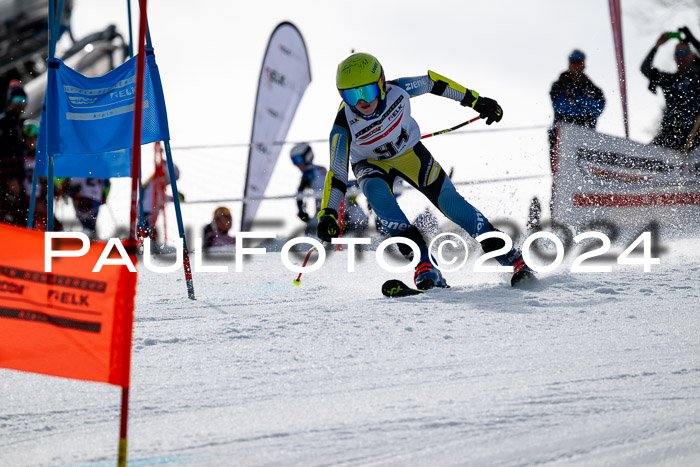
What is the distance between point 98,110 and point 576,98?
17.0 feet

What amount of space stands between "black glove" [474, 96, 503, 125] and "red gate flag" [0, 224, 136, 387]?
364 centimetres

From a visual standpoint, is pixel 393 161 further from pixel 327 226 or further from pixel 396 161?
pixel 327 226

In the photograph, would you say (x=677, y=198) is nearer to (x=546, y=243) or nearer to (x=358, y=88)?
(x=546, y=243)

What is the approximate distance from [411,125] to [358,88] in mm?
597

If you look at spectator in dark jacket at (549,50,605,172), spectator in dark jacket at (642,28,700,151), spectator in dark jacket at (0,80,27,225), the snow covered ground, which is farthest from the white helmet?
the snow covered ground

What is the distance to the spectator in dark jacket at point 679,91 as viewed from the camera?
850 centimetres

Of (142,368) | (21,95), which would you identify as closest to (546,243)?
(142,368)

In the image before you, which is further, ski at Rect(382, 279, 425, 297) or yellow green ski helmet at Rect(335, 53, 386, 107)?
ski at Rect(382, 279, 425, 297)

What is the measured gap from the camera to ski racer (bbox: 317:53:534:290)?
5160 millimetres

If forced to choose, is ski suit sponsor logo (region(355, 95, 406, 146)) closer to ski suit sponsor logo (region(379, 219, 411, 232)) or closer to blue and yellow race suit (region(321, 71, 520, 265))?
blue and yellow race suit (region(321, 71, 520, 265))

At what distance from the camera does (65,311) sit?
249cm

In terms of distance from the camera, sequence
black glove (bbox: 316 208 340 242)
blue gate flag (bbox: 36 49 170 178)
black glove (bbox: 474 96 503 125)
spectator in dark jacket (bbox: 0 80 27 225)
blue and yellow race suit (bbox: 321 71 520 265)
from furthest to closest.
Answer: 1. spectator in dark jacket (bbox: 0 80 27 225)
2. black glove (bbox: 474 96 503 125)
3. blue gate flag (bbox: 36 49 170 178)
4. blue and yellow race suit (bbox: 321 71 520 265)
5. black glove (bbox: 316 208 340 242)

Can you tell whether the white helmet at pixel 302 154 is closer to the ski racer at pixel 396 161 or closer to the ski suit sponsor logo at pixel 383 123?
the ski racer at pixel 396 161

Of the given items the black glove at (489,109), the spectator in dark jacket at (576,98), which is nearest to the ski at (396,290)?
the black glove at (489,109)
